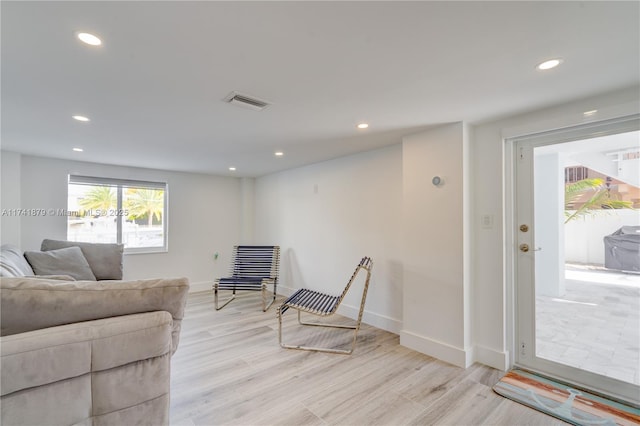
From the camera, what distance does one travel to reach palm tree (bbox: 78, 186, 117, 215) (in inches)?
170

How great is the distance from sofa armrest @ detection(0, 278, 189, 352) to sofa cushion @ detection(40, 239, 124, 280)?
274 cm

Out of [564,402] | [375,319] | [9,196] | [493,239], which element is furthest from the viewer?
[9,196]

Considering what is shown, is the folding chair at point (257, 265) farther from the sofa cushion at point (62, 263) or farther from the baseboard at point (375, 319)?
the sofa cushion at point (62, 263)

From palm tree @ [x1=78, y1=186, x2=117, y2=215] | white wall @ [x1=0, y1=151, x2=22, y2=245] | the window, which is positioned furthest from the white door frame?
white wall @ [x1=0, y1=151, x2=22, y2=245]

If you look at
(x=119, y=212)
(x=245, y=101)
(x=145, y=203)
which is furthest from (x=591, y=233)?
(x=119, y=212)

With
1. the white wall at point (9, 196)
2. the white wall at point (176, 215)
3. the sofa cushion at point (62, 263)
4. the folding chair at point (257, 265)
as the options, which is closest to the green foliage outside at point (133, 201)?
the white wall at point (176, 215)

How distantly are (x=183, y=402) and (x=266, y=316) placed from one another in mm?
1851

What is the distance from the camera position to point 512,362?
245cm

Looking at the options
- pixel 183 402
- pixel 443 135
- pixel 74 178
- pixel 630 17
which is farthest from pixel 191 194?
pixel 630 17

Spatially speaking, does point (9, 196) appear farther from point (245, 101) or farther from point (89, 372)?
point (89, 372)

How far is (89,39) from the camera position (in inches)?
55.1

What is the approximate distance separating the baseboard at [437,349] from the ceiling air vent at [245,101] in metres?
2.52

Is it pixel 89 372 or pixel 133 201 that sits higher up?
pixel 133 201

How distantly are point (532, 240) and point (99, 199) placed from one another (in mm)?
5606
